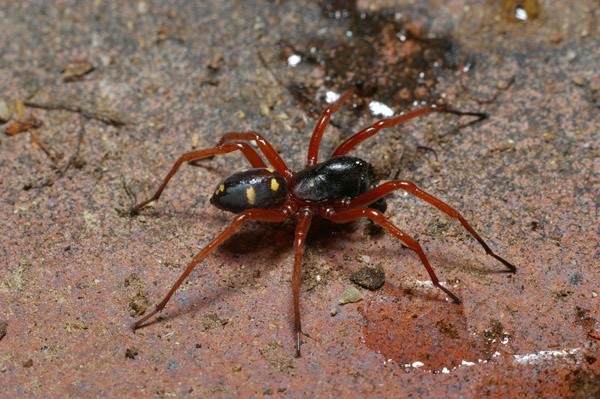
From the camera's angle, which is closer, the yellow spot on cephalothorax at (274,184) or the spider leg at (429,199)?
the spider leg at (429,199)

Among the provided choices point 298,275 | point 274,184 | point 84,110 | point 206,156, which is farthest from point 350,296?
point 84,110

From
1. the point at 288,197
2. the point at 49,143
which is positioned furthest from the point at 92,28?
the point at 288,197

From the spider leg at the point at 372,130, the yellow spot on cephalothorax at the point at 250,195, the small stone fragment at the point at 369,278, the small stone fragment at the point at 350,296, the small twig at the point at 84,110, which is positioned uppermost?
the spider leg at the point at 372,130

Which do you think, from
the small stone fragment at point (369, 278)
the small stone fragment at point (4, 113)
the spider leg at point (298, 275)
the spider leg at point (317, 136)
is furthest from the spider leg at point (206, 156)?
the small stone fragment at point (4, 113)

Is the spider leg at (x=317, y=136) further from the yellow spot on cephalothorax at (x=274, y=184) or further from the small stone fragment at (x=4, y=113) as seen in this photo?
the small stone fragment at (x=4, y=113)

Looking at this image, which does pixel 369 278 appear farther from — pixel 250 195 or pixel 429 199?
pixel 250 195

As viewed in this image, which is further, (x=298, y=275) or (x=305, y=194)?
(x=305, y=194)

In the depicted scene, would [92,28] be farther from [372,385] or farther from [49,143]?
[372,385]
